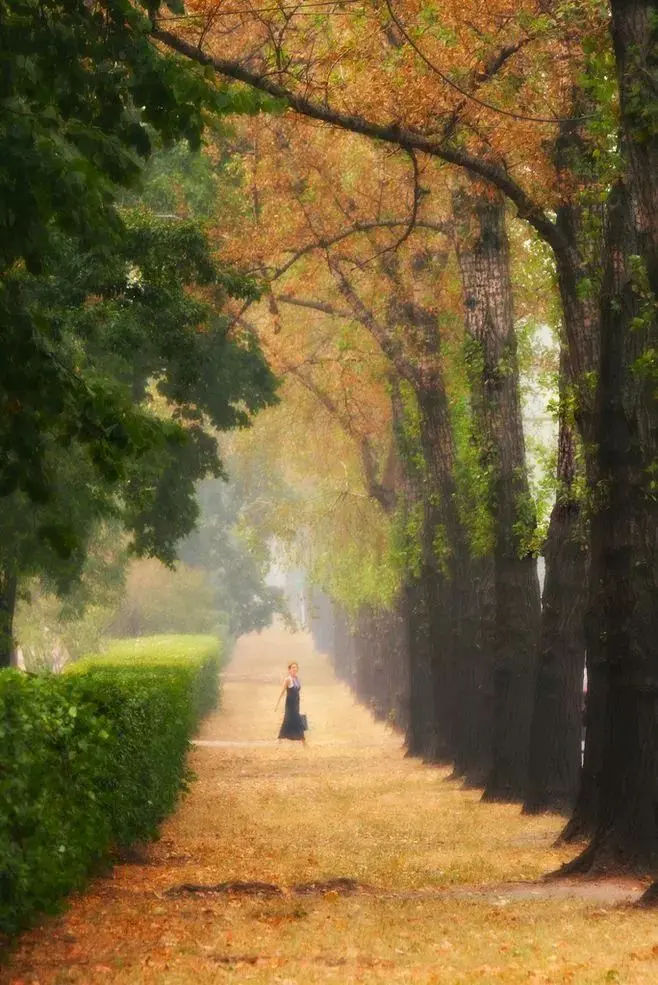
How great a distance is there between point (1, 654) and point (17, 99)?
18383 mm

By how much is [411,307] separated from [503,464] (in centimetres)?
501

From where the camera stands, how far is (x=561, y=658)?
62.1ft

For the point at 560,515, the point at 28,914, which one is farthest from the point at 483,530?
the point at 28,914

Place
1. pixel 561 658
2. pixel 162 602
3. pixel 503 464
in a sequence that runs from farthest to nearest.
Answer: pixel 162 602 < pixel 503 464 < pixel 561 658

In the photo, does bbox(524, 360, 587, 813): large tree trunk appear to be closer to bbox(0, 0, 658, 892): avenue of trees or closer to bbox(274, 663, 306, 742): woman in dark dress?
bbox(0, 0, 658, 892): avenue of trees

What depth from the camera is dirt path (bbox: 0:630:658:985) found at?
9.02 metres

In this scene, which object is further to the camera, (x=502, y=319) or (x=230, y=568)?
(x=230, y=568)

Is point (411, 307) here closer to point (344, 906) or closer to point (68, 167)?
point (344, 906)

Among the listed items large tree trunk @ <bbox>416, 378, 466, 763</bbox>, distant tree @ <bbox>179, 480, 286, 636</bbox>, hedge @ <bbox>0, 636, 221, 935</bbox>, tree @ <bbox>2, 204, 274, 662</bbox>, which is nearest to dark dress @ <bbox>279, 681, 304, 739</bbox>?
large tree trunk @ <bbox>416, 378, 466, 763</bbox>

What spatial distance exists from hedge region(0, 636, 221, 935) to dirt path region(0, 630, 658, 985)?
358 millimetres

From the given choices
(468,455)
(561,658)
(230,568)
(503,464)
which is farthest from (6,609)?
(230,568)

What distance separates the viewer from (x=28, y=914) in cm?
941

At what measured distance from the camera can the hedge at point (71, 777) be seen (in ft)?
29.3

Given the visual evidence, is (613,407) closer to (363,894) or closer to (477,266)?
(363,894)
